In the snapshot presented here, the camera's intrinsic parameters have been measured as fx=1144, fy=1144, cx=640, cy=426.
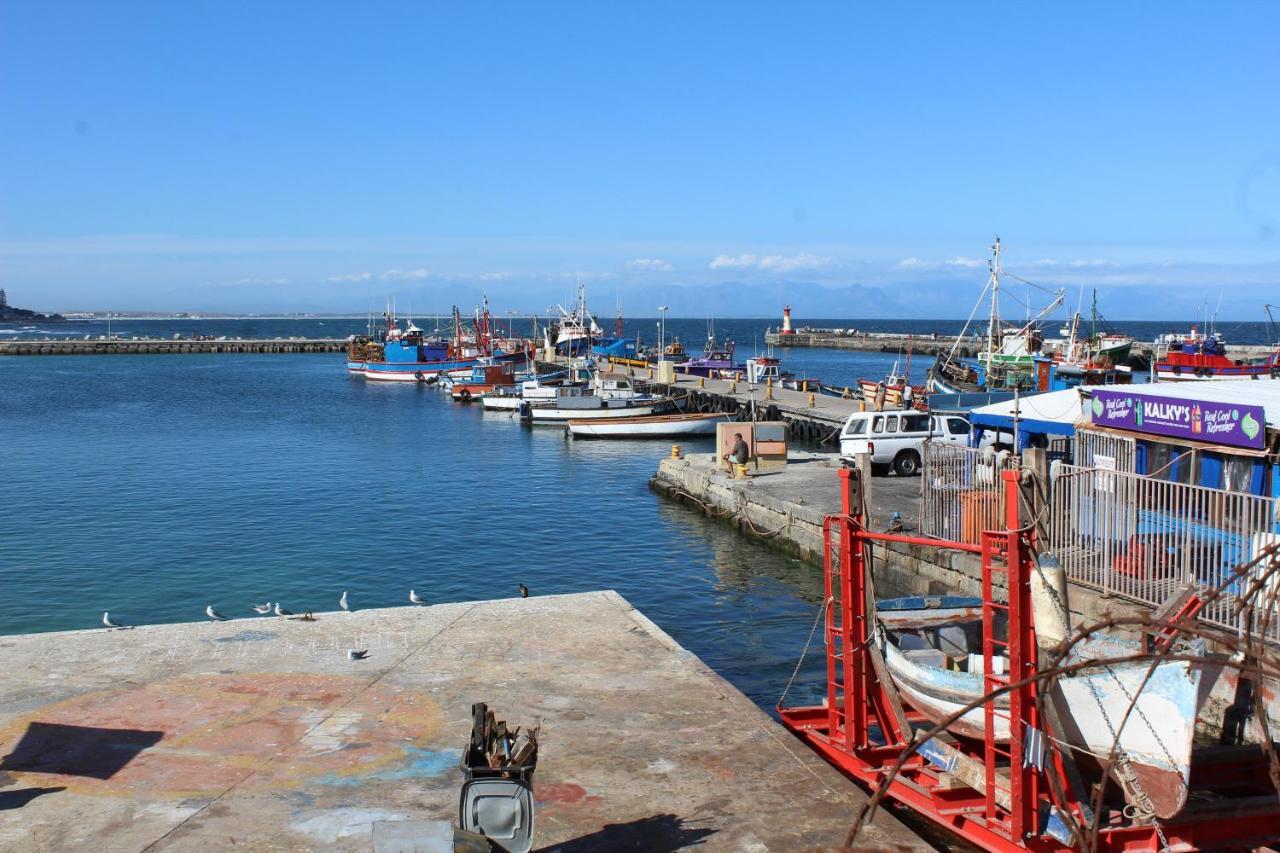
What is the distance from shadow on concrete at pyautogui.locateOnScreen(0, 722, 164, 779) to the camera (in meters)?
10.8

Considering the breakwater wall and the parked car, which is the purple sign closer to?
the parked car

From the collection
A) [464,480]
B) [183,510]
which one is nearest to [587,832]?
[183,510]

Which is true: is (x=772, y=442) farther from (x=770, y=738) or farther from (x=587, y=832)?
(x=587, y=832)

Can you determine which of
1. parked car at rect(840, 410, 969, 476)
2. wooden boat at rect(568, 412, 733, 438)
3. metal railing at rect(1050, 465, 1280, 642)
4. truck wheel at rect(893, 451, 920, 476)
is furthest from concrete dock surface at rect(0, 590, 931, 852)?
wooden boat at rect(568, 412, 733, 438)

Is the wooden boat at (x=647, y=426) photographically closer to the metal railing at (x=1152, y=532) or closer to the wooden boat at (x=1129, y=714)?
the metal railing at (x=1152, y=532)

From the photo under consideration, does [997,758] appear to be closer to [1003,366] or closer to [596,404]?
[596,404]

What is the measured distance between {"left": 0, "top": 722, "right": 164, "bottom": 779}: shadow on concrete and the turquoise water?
829 centimetres

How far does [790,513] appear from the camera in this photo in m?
26.3

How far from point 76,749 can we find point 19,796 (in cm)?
→ 107

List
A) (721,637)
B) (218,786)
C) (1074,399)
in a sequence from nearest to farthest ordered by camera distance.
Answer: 1. (218,786)
2. (721,637)
3. (1074,399)

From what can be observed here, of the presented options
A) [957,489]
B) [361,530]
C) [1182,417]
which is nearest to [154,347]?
[361,530]

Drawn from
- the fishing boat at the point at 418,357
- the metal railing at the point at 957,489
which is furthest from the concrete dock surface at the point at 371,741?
the fishing boat at the point at 418,357

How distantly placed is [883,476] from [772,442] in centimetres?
428

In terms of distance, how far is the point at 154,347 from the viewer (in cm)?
13500
